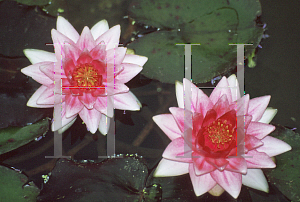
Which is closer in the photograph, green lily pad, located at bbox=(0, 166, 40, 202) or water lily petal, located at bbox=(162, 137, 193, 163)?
A: water lily petal, located at bbox=(162, 137, 193, 163)

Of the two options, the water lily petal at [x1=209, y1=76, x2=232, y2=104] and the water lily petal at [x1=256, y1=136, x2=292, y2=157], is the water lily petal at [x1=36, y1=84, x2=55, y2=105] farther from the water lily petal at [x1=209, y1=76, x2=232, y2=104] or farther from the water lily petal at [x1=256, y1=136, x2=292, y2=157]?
the water lily petal at [x1=256, y1=136, x2=292, y2=157]

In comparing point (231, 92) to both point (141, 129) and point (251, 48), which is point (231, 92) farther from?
point (141, 129)

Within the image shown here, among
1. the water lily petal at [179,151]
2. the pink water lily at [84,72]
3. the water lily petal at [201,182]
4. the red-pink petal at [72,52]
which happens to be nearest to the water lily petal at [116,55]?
the pink water lily at [84,72]

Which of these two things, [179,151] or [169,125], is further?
[169,125]

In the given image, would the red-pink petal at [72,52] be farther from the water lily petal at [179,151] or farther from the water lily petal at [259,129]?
the water lily petal at [259,129]

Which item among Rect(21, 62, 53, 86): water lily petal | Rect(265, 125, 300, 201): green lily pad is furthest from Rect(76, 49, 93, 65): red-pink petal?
Rect(265, 125, 300, 201): green lily pad

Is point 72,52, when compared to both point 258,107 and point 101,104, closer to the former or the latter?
point 101,104

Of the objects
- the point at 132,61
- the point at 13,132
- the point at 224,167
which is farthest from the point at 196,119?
the point at 13,132

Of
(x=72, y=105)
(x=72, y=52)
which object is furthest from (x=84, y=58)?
(x=72, y=105)
